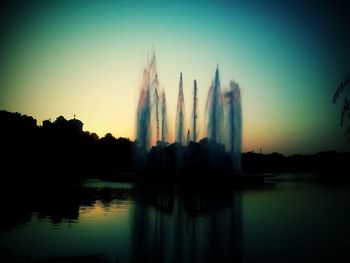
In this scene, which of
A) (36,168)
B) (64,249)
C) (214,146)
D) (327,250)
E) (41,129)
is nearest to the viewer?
(64,249)

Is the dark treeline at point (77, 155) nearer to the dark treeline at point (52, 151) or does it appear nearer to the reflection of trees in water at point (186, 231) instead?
the dark treeline at point (52, 151)

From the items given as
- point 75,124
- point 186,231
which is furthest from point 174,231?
point 75,124

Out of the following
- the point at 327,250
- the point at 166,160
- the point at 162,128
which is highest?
the point at 162,128

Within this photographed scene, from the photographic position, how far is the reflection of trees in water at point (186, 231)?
12227 mm

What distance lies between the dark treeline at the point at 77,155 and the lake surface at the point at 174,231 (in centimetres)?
2111

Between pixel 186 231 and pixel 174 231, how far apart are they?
0.57 meters

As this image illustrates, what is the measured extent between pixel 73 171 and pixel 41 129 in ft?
33.9

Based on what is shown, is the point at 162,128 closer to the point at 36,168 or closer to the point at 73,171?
the point at 36,168

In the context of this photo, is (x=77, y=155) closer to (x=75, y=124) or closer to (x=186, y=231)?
(x=75, y=124)

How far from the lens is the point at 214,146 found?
4478 centimetres

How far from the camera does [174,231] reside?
1614cm

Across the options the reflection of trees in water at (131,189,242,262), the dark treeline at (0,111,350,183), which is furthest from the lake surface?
the dark treeline at (0,111,350,183)

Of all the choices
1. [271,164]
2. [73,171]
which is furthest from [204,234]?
[271,164]

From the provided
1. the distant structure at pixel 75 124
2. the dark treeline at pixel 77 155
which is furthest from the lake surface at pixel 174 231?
the distant structure at pixel 75 124
